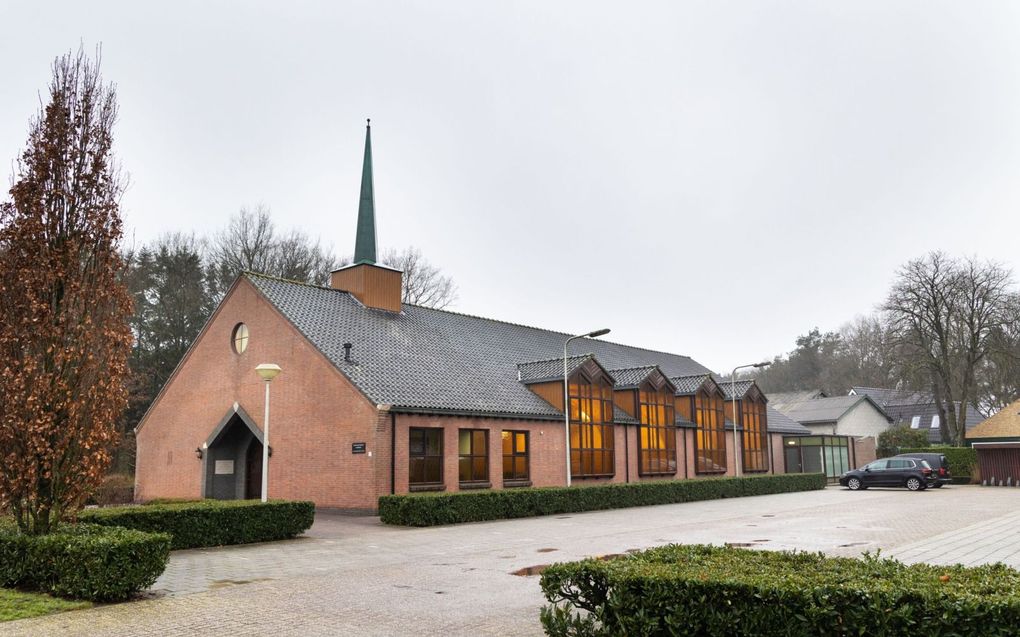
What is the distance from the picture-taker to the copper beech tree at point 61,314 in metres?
10.2

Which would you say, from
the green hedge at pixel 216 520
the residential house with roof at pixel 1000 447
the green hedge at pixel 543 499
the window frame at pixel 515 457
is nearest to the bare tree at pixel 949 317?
the residential house with roof at pixel 1000 447

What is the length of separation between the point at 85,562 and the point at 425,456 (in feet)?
45.4

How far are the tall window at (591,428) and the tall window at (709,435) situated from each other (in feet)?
24.8

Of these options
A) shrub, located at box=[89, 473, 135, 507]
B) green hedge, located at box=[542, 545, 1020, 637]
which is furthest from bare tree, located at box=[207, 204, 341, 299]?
green hedge, located at box=[542, 545, 1020, 637]

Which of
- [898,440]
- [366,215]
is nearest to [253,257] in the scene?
[366,215]

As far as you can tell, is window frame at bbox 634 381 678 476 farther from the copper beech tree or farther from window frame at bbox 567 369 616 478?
the copper beech tree

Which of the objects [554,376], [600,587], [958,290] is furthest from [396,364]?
[958,290]

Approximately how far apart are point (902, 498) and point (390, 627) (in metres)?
25.9

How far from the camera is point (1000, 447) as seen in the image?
38.1 metres

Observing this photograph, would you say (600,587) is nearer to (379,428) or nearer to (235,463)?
(379,428)

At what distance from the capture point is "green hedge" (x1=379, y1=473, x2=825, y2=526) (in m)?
18.8

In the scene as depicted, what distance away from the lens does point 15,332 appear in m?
10.5

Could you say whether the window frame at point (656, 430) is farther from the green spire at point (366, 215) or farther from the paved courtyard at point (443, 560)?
the green spire at point (366, 215)

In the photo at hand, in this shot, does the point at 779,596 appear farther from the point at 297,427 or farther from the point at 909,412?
the point at 909,412
